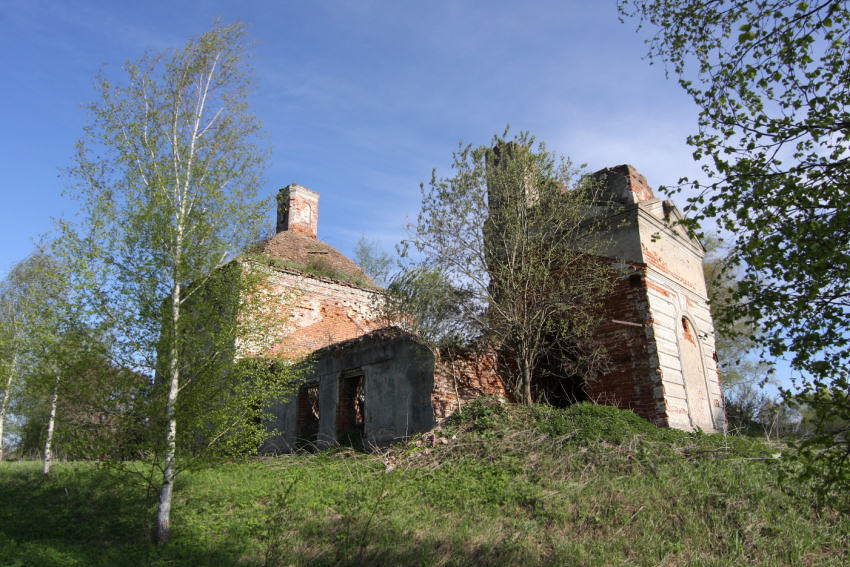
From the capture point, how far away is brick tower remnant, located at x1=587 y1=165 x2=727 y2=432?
11711 mm

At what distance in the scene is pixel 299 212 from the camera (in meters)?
23.7

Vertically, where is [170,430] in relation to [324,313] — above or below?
below

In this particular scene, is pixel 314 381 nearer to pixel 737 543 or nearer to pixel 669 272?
pixel 669 272

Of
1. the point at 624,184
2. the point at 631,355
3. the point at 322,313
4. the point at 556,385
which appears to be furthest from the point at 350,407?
the point at 624,184

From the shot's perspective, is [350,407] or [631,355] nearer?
[631,355]

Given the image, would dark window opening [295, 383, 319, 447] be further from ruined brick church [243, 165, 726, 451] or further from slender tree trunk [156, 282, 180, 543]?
slender tree trunk [156, 282, 180, 543]

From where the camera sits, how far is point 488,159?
12.7 m

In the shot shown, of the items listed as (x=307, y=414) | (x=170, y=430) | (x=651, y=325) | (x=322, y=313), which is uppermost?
(x=322, y=313)

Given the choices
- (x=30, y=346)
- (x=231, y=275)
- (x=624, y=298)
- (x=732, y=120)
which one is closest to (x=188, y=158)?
(x=231, y=275)

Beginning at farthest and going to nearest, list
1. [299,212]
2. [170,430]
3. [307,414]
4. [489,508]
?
[299,212]
[307,414]
[170,430]
[489,508]

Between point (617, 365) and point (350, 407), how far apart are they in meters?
6.45

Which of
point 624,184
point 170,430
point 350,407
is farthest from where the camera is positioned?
point 350,407

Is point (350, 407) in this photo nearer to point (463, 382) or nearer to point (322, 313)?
point (463, 382)

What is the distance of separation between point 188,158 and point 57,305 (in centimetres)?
307
